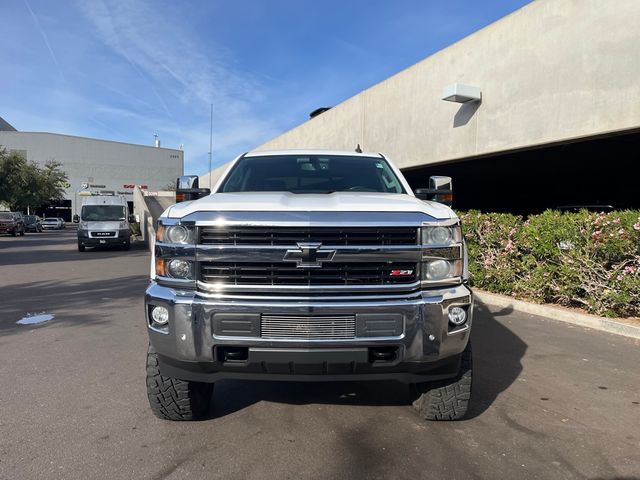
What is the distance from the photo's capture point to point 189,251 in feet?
9.99

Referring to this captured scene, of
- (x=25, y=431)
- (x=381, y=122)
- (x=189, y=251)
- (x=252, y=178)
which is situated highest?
(x=381, y=122)

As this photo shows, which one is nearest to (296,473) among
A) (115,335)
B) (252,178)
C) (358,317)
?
(358,317)

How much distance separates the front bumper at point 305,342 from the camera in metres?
2.92

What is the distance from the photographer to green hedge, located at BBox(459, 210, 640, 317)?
21.0 ft

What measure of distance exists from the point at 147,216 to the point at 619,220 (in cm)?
2237

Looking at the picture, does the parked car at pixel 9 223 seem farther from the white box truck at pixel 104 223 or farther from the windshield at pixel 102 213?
the windshield at pixel 102 213

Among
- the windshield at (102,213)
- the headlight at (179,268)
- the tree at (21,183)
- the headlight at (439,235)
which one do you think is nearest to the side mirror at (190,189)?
the headlight at (179,268)

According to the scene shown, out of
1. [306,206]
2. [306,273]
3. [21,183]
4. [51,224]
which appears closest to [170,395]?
[306,273]

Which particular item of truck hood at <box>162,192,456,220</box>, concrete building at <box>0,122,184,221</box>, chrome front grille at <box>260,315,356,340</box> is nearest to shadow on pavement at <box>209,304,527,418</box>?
chrome front grille at <box>260,315,356,340</box>

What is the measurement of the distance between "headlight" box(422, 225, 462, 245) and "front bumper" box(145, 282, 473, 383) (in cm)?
31

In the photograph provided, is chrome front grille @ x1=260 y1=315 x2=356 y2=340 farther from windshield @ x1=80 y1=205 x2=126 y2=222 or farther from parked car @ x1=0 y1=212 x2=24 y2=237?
parked car @ x1=0 y1=212 x2=24 y2=237

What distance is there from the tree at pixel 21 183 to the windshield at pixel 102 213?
25.2 meters

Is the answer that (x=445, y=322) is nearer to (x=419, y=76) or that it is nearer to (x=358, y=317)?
(x=358, y=317)

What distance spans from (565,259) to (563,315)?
809mm
